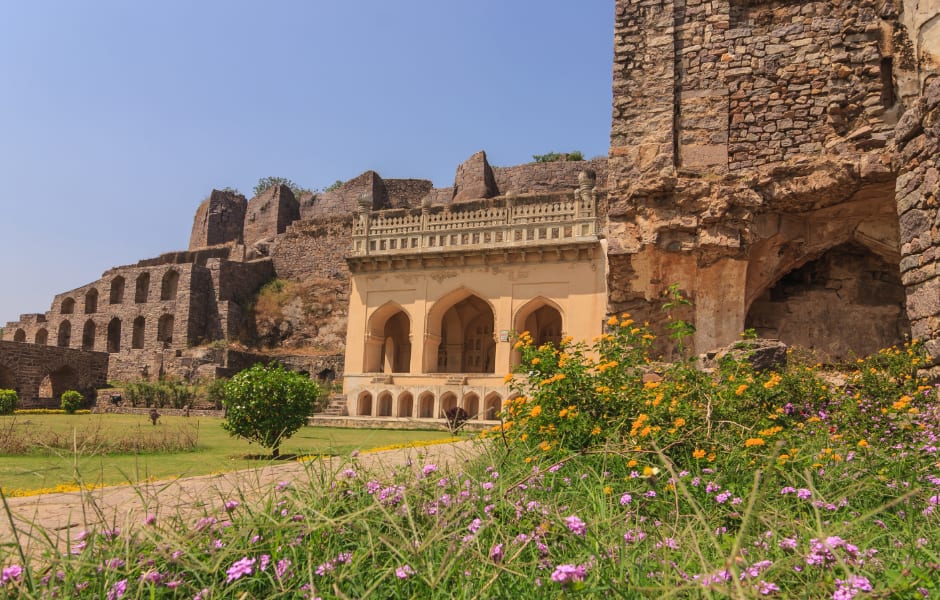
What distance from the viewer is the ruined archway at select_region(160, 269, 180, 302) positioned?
36.9 meters

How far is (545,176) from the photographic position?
33.4m

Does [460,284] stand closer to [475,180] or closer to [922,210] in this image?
[475,180]

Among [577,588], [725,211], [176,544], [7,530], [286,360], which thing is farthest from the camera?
[286,360]

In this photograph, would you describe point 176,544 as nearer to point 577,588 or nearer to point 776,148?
point 577,588

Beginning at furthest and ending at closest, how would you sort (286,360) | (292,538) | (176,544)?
(286,360) < (292,538) < (176,544)

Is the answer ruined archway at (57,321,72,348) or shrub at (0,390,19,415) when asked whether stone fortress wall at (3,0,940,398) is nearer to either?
shrub at (0,390,19,415)

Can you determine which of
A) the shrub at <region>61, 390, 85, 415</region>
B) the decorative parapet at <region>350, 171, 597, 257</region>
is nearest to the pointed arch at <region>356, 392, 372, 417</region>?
the decorative parapet at <region>350, 171, 597, 257</region>

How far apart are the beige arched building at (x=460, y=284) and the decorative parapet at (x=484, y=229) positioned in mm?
32

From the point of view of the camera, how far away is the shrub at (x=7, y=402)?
19.8m

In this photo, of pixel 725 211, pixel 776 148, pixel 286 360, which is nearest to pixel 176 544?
pixel 725 211

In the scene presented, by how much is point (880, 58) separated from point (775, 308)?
351 cm

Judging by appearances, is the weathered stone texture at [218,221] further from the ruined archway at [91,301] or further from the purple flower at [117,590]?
the purple flower at [117,590]

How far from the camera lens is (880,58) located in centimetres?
879

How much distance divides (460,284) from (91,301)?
2753 cm
